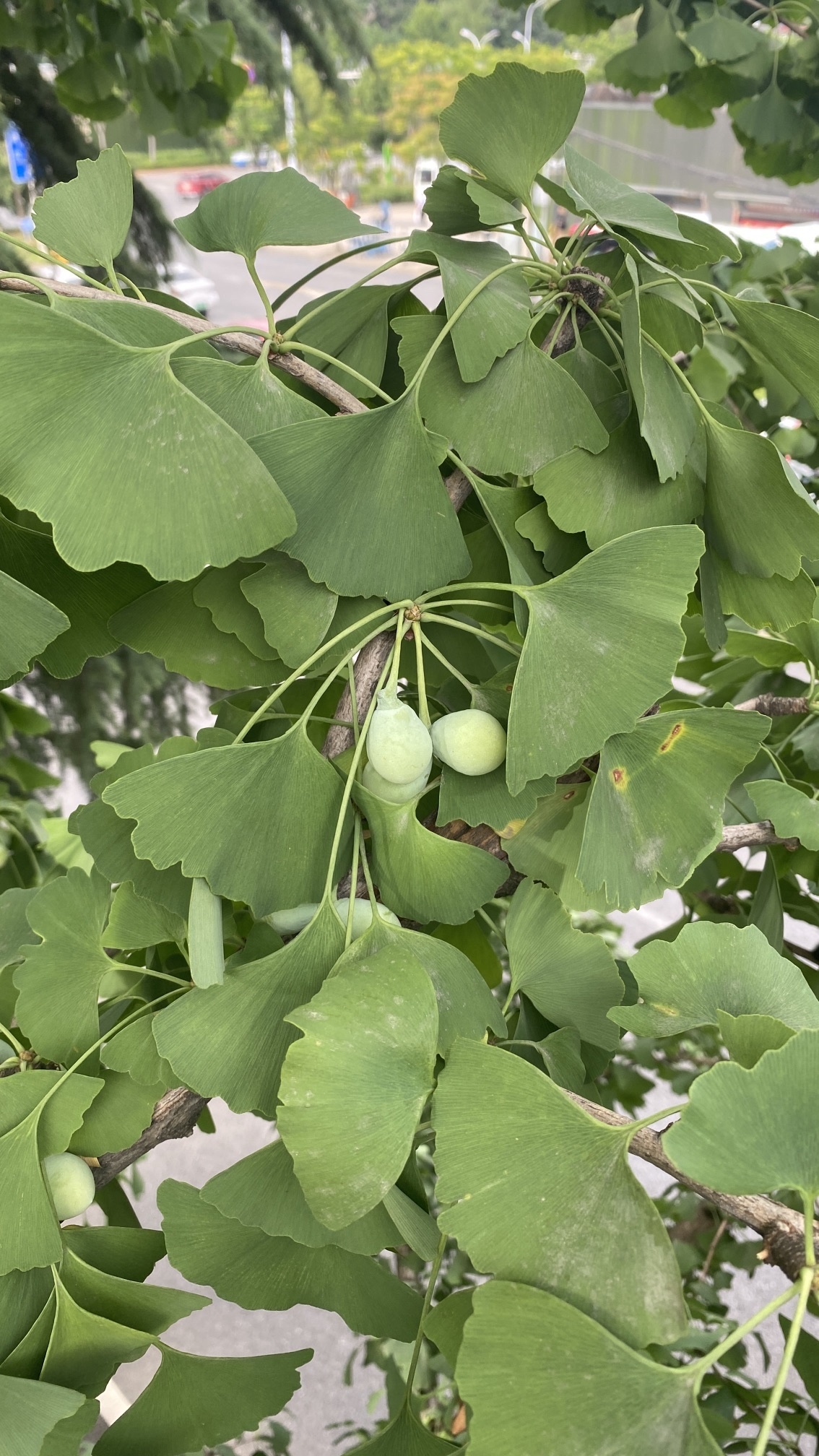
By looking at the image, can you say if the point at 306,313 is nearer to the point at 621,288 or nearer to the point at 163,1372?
the point at 621,288

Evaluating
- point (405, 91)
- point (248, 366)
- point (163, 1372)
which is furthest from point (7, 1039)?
point (405, 91)

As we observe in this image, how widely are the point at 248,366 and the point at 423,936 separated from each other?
150 millimetres

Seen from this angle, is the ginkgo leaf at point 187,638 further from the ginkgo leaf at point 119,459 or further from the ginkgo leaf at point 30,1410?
the ginkgo leaf at point 30,1410

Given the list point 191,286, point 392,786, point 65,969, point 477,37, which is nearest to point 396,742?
point 392,786

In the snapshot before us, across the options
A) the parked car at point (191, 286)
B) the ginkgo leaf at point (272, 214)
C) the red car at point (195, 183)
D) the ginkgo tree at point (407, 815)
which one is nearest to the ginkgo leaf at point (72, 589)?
the ginkgo tree at point (407, 815)

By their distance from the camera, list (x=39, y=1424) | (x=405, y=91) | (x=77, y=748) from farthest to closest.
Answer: (x=405, y=91), (x=77, y=748), (x=39, y=1424)

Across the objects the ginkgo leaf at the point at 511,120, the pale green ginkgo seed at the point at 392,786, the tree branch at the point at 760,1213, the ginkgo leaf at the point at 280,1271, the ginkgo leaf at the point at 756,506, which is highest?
the ginkgo leaf at the point at 511,120

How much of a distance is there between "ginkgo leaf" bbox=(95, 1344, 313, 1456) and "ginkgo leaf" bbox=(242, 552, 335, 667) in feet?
0.62

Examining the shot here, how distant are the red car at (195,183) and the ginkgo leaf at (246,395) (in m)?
6.28

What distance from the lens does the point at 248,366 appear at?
0.85ft

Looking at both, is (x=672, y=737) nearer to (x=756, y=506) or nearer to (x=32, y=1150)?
(x=756, y=506)

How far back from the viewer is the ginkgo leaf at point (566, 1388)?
0.18 metres

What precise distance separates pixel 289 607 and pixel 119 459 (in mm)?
61

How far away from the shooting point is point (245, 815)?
243 mm
